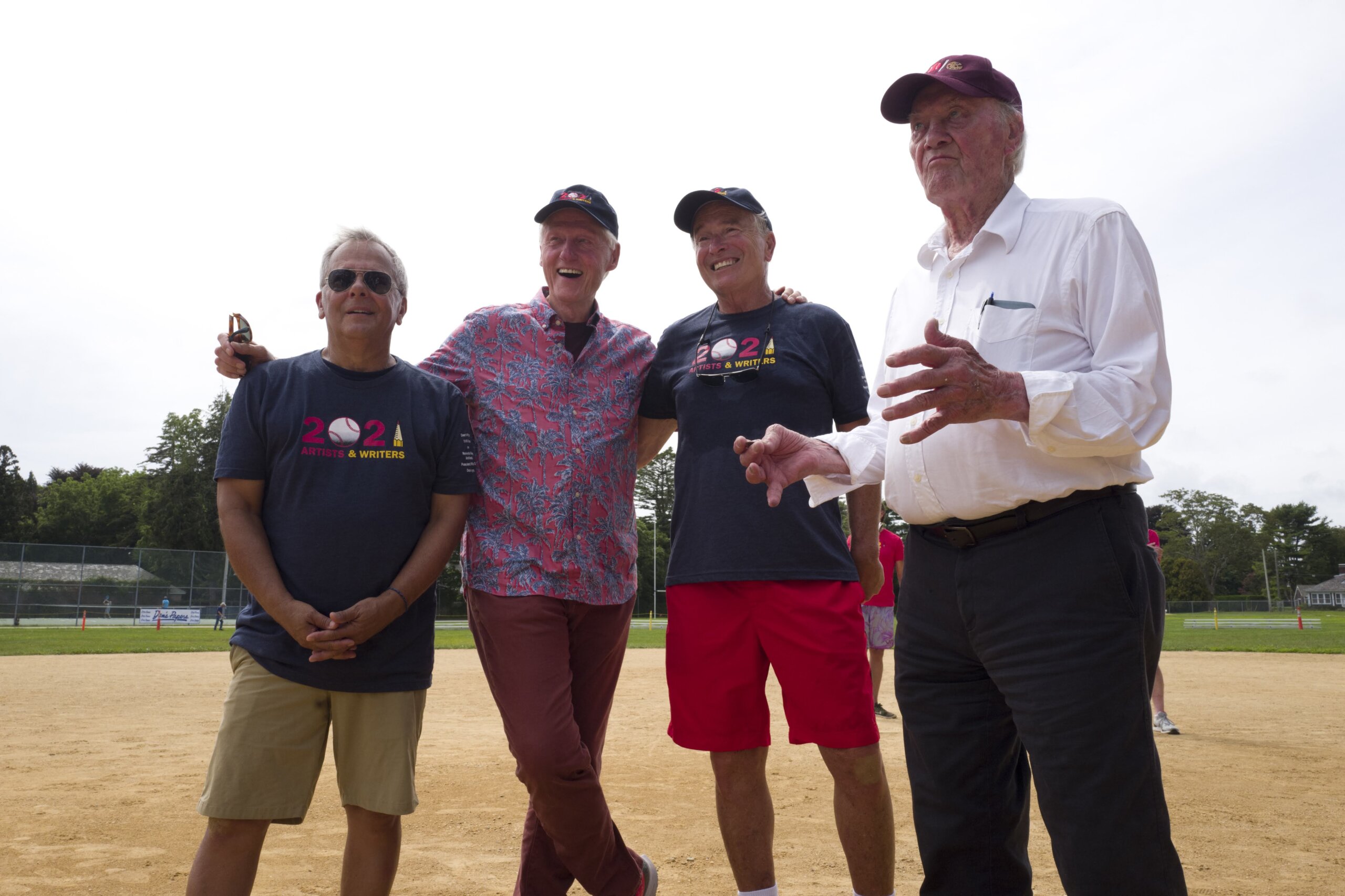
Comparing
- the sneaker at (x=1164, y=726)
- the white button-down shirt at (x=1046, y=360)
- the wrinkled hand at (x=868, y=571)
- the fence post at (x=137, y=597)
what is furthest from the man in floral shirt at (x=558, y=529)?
the fence post at (x=137, y=597)

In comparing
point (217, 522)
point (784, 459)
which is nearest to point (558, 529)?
point (784, 459)

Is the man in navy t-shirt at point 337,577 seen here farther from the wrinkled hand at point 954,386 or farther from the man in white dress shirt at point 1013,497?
the wrinkled hand at point 954,386

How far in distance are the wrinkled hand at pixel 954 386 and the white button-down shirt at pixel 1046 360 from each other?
5 centimetres

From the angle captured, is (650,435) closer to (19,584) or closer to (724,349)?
(724,349)

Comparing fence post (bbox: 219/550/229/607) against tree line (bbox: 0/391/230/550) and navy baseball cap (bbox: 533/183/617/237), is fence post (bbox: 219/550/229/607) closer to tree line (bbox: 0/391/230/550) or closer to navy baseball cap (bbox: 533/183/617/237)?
tree line (bbox: 0/391/230/550)

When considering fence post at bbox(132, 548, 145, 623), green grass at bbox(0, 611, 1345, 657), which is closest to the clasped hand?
green grass at bbox(0, 611, 1345, 657)

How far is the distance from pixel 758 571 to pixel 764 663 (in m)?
0.42

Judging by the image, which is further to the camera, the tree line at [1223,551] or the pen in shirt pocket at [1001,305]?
the tree line at [1223,551]

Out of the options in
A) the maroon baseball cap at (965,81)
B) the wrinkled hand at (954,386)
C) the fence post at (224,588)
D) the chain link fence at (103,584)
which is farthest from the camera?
the fence post at (224,588)

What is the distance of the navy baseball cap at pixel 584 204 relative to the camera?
389cm

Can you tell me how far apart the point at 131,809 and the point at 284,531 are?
3458 millimetres

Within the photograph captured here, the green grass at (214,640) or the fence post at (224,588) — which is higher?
the fence post at (224,588)

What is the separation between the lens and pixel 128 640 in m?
24.6

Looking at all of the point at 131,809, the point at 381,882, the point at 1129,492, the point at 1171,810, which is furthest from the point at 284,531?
the point at 1171,810
